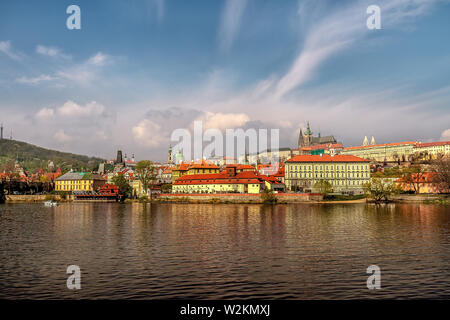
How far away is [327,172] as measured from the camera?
128375 mm

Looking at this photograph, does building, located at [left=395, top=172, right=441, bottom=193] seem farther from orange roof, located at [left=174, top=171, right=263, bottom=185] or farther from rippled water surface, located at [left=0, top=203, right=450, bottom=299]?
rippled water surface, located at [left=0, top=203, right=450, bottom=299]

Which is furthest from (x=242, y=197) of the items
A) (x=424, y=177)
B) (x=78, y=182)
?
(x=78, y=182)

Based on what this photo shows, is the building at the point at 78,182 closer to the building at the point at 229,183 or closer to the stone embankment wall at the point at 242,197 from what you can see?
the building at the point at 229,183

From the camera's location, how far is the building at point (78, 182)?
168m

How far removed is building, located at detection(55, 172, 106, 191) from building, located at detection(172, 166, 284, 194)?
56.4m

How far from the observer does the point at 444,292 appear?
1956 cm

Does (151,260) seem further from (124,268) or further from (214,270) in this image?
(214,270)

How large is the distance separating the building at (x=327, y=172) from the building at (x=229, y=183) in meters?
6.98

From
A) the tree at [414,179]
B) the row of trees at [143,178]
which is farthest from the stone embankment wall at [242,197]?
the tree at [414,179]

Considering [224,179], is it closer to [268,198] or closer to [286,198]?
[268,198]

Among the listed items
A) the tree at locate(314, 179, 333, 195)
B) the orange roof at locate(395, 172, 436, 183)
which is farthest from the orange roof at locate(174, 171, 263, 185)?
the orange roof at locate(395, 172, 436, 183)
